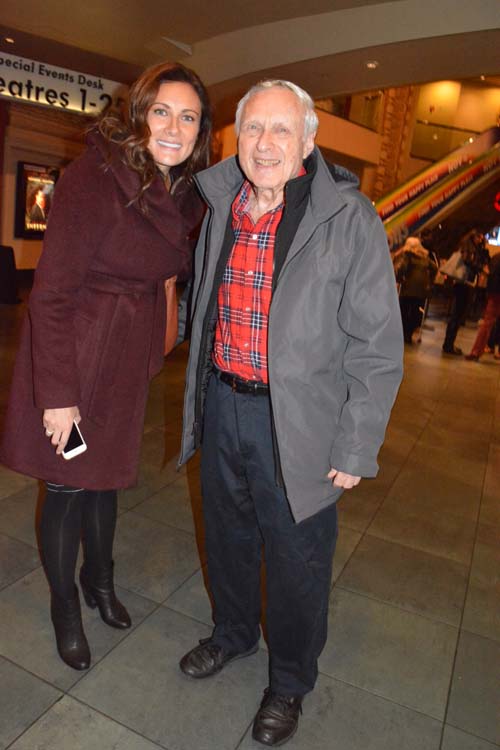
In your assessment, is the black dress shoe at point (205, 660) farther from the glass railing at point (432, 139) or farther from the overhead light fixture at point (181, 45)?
the glass railing at point (432, 139)

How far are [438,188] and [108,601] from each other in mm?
8485

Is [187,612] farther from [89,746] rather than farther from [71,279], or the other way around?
[71,279]

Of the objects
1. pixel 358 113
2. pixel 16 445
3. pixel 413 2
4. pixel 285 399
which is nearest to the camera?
pixel 285 399

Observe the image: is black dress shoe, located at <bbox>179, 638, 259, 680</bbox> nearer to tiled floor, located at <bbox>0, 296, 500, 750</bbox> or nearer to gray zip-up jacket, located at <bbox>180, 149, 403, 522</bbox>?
tiled floor, located at <bbox>0, 296, 500, 750</bbox>

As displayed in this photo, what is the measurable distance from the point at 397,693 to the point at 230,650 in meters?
0.59

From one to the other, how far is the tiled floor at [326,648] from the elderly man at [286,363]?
0.17 meters

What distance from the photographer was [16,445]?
5.68ft

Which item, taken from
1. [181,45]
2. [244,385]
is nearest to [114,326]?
[244,385]

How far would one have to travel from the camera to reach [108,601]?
2.10 metres

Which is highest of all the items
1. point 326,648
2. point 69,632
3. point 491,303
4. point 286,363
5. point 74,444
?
point 286,363

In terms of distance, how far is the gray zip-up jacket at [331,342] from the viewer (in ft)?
4.72

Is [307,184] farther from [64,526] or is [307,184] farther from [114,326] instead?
[64,526]

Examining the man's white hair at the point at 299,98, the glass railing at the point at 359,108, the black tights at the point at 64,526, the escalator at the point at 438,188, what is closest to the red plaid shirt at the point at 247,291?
the man's white hair at the point at 299,98

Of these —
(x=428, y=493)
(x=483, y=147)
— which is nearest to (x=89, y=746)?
(x=428, y=493)
